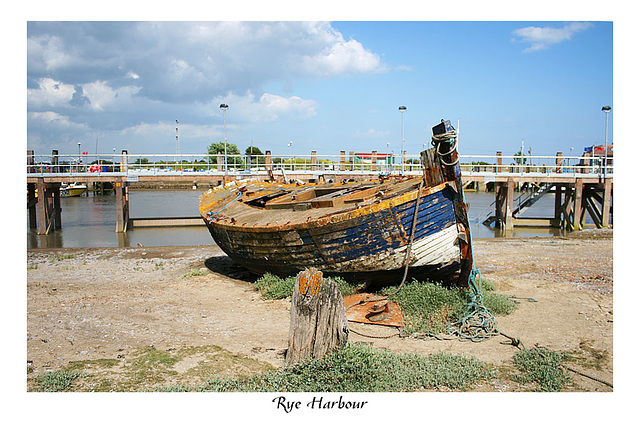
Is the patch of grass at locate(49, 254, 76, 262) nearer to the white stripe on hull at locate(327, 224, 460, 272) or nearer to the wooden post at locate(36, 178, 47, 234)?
the wooden post at locate(36, 178, 47, 234)

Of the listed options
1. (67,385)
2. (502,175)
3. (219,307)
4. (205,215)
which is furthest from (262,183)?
(502,175)

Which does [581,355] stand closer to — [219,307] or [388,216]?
[388,216]

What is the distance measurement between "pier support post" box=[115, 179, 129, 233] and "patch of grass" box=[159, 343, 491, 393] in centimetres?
2033

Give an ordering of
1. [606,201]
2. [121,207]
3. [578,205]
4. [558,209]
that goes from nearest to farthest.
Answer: [606,201], [121,207], [578,205], [558,209]

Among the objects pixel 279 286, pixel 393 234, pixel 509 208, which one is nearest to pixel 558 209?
pixel 509 208

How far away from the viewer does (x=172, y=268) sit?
43.3 ft

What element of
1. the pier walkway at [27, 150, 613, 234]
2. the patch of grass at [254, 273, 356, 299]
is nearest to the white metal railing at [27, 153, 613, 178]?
the pier walkway at [27, 150, 613, 234]

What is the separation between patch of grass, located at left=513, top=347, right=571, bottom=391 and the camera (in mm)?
5143

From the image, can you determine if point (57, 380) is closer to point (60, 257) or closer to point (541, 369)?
point (541, 369)

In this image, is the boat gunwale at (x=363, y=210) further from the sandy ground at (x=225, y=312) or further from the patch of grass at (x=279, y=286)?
the sandy ground at (x=225, y=312)

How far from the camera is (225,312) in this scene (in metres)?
8.53

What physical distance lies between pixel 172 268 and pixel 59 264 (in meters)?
3.74

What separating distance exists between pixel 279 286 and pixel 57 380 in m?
4.51

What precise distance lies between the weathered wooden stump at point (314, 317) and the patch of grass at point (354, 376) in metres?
0.11
